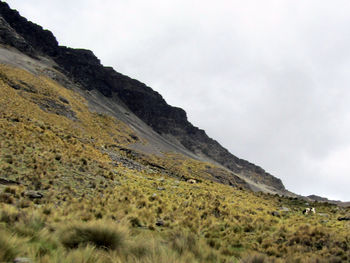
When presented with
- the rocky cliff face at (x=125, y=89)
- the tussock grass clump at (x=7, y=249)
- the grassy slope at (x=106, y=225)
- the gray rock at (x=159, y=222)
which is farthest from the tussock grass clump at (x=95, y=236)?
the rocky cliff face at (x=125, y=89)

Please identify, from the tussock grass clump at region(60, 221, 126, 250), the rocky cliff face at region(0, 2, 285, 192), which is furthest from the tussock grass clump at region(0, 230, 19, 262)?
the rocky cliff face at region(0, 2, 285, 192)

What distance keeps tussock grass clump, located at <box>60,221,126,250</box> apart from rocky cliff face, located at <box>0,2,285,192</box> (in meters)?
86.3

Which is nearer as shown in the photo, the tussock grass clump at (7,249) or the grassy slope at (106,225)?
the tussock grass clump at (7,249)

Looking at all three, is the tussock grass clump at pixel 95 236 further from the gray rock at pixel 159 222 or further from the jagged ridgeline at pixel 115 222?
the gray rock at pixel 159 222

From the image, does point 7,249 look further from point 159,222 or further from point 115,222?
point 159,222

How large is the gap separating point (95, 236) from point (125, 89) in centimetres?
11213

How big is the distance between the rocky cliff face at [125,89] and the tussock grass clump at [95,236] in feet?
283

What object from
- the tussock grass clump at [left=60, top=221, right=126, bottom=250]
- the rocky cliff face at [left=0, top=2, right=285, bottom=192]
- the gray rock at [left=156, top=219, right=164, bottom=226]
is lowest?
the gray rock at [left=156, top=219, right=164, bottom=226]

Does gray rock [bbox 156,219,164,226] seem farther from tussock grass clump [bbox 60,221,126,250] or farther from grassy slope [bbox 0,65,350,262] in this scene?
tussock grass clump [bbox 60,221,126,250]

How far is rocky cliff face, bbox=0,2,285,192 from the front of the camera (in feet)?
321

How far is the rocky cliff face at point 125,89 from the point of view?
9788 centimetres

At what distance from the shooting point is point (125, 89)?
113m

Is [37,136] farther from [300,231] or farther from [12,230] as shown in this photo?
[300,231]

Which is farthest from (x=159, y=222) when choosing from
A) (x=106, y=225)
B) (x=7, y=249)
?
(x=7, y=249)
